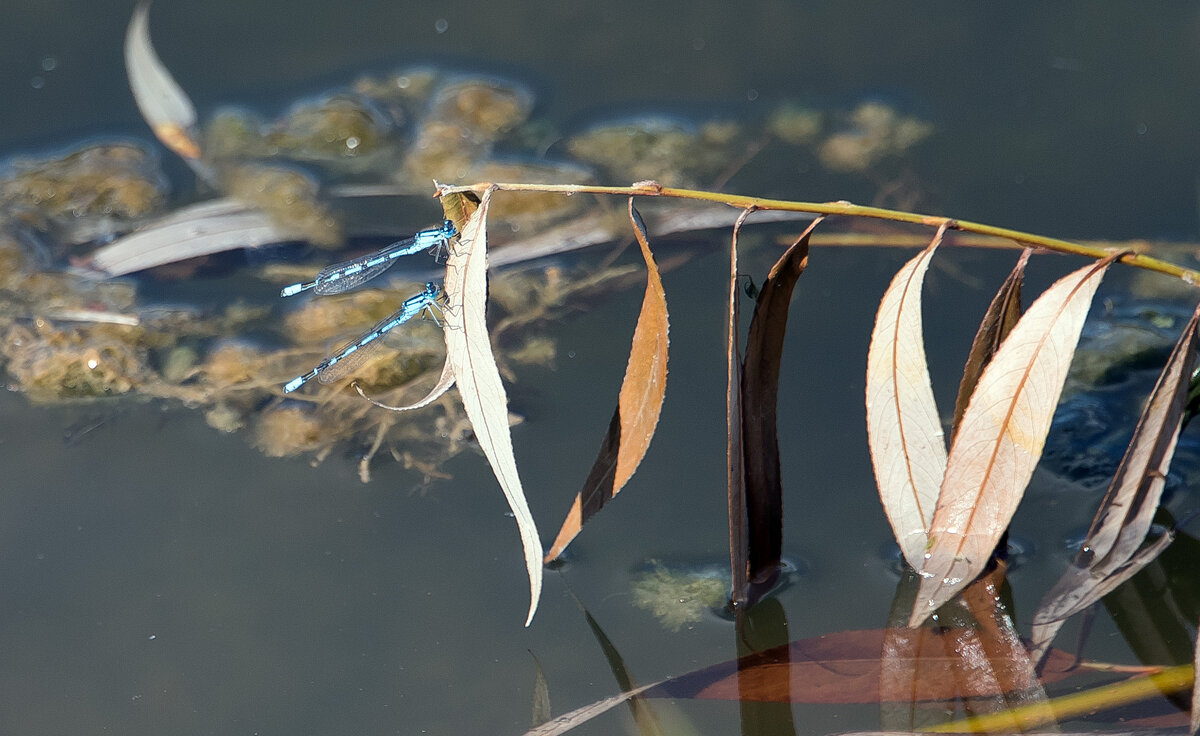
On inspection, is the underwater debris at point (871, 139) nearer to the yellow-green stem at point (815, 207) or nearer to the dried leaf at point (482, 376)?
the yellow-green stem at point (815, 207)

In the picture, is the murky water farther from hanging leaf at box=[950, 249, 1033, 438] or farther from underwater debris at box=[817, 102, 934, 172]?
hanging leaf at box=[950, 249, 1033, 438]

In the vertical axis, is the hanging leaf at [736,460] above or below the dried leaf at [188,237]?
above

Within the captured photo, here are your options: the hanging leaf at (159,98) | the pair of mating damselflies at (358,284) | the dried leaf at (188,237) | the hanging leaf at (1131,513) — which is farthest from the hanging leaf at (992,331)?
the hanging leaf at (159,98)

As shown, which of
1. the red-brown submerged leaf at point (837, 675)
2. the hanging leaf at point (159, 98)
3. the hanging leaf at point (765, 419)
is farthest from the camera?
the hanging leaf at point (159, 98)

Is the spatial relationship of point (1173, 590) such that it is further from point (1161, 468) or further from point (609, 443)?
point (609, 443)

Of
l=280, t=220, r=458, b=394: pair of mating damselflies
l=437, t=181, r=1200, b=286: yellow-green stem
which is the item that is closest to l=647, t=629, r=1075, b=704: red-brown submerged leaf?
l=437, t=181, r=1200, b=286: yellow-green stem

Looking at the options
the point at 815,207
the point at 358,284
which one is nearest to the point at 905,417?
the point at 815,207
